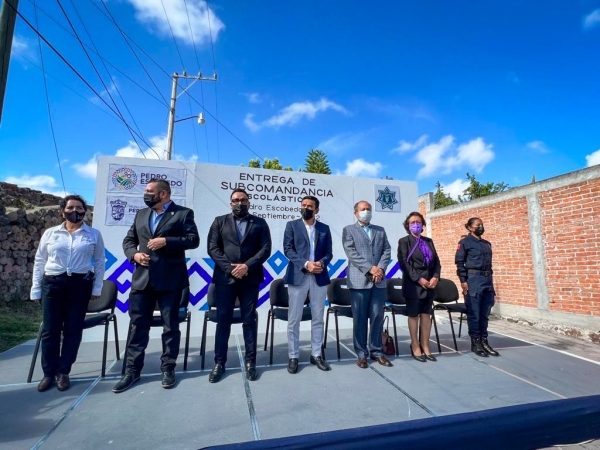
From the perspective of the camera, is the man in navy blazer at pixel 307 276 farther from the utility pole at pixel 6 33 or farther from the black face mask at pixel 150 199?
the utility pole at pixel 6 33

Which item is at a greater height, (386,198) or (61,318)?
(386,198)

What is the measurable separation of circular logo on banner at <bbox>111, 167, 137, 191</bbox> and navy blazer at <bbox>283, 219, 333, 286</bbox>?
262 centimetres

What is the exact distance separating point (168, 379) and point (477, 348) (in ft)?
11.5

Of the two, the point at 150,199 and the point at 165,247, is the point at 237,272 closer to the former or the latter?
the point at 165,247

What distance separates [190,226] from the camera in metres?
2.98

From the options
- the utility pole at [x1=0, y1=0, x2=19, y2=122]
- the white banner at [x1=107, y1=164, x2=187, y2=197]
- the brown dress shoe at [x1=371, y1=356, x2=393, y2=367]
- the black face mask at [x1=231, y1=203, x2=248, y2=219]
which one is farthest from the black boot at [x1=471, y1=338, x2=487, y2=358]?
the utility pole at [x1=0, y1=0, x2=19, y2=122]

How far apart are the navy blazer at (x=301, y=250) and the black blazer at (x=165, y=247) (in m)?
0.99

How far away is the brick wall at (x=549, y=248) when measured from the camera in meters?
4.68

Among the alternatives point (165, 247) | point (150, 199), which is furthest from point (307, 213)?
point (150, 199)

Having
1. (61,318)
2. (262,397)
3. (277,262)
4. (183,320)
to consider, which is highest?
(277,262)

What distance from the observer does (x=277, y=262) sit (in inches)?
193

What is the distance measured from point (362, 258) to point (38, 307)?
747 cm

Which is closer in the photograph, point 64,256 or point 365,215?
point 64,256

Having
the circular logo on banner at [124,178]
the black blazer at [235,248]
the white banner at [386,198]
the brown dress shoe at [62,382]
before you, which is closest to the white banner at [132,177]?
the circular logo on banner at [124,178]
